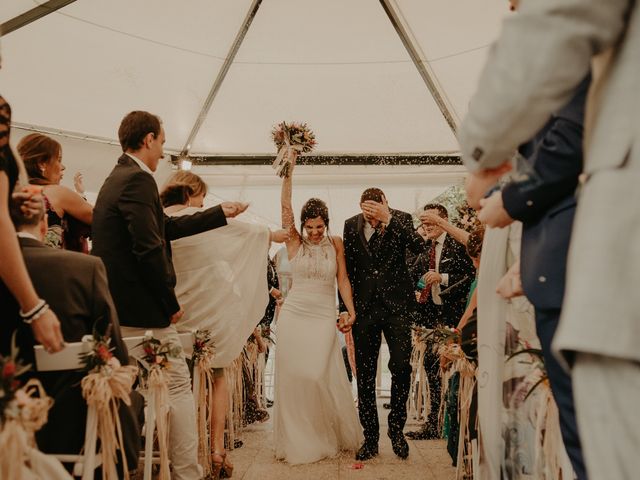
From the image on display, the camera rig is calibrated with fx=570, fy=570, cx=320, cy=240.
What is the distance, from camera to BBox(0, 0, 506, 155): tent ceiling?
5320 millimetres

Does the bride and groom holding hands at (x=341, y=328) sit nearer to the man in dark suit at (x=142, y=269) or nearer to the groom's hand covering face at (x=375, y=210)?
the groom's hand covering face at (x=375, y=210)

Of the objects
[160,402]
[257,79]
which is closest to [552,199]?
[160,402]

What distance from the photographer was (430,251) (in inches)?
216

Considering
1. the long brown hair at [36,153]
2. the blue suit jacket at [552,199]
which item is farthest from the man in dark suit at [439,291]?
the blue suit jacket at [552,199]

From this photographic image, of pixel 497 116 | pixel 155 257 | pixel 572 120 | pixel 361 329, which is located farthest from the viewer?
pixel 361 329

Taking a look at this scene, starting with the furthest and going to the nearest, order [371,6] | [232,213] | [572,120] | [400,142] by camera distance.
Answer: [400,142], [371,6], [232,213], [572,120]

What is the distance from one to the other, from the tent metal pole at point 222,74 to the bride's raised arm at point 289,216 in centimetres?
177

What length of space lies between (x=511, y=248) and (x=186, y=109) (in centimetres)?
534

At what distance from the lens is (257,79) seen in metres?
6.55

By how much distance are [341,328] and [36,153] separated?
8.32 ft

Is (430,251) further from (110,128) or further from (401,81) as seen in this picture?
(110,128)

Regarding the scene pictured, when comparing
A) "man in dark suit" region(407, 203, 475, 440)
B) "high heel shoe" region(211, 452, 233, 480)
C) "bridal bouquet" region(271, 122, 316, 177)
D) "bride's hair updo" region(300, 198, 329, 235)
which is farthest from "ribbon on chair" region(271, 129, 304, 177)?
"high heel shoe" region(211, 452, 233, 480)

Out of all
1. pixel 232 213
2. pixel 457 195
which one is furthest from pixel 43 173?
pixel 457 195

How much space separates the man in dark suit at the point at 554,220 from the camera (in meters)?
1.19
